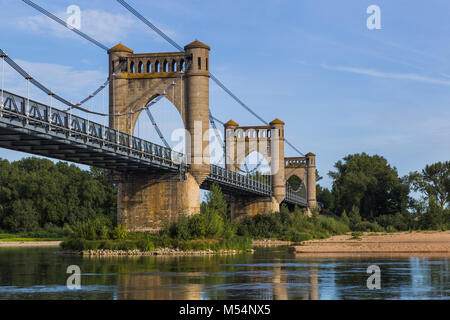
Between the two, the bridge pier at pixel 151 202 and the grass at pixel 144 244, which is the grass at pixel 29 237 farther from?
the grass at pixel 144 244

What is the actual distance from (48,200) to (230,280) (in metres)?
71.9

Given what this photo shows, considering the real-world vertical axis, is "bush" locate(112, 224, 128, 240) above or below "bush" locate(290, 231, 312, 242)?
above

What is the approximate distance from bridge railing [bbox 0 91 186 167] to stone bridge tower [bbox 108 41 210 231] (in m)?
1.84

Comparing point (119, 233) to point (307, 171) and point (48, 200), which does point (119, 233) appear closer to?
point (48, 200)

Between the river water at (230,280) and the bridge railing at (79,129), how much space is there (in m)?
6.71

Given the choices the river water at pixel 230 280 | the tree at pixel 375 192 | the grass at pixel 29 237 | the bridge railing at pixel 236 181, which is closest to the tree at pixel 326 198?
the tree at pixel 375 192

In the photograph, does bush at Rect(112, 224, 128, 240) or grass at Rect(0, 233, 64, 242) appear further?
grass at Rect(0, 233, 64, 242)

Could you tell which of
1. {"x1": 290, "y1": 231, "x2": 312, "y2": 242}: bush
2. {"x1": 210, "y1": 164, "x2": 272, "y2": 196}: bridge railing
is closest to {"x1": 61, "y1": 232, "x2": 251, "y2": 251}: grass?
{"x1": 210, "y1": 164, "x2": 272, "y2": 196}: bridge railing

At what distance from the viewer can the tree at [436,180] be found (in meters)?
106

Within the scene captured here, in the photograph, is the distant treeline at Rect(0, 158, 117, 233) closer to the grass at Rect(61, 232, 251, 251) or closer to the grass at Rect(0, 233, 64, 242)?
the grass at Rect(0, 233, 64, 242)

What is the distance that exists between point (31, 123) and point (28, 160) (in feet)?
265

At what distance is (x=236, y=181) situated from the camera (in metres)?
67.0

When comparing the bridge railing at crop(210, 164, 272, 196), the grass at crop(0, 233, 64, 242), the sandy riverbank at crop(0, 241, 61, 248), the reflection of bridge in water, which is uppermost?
the bridge railing at crop(210, 164, 272, 196)

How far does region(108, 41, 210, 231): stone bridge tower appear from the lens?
49.0 metres
